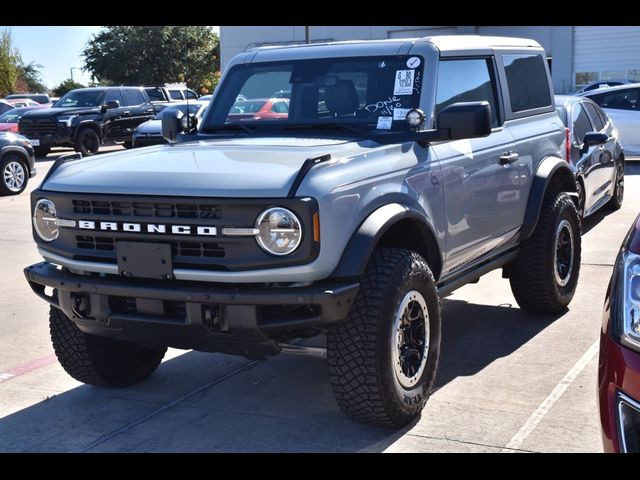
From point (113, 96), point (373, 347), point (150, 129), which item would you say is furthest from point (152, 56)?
point (373, 347)

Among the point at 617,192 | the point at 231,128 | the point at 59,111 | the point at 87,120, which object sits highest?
the point at 231,128

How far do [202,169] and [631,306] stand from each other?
216 cm

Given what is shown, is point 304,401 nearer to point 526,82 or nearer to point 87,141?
point 526,82

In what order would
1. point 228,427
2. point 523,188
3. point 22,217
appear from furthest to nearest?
1. point 22,217
2. point 523,188
3. point 228,427

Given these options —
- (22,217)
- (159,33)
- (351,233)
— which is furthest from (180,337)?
(159,33)

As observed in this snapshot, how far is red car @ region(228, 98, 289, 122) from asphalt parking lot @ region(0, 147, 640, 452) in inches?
60.9

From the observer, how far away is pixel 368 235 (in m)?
4.10

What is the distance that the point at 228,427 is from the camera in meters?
4.51

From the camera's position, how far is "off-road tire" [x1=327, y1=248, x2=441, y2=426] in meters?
4.09

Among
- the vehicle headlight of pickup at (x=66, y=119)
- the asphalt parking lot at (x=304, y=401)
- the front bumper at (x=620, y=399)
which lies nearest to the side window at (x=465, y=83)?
the asphalt parking lot at (x=304, y=401)

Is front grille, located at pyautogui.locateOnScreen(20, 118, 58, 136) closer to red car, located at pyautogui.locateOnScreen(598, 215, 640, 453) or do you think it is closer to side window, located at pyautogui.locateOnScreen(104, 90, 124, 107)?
side window, located at pyautogui.locateOnScreen(104, 90, 124, 107)

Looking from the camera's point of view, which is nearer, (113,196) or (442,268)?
(113,196)
